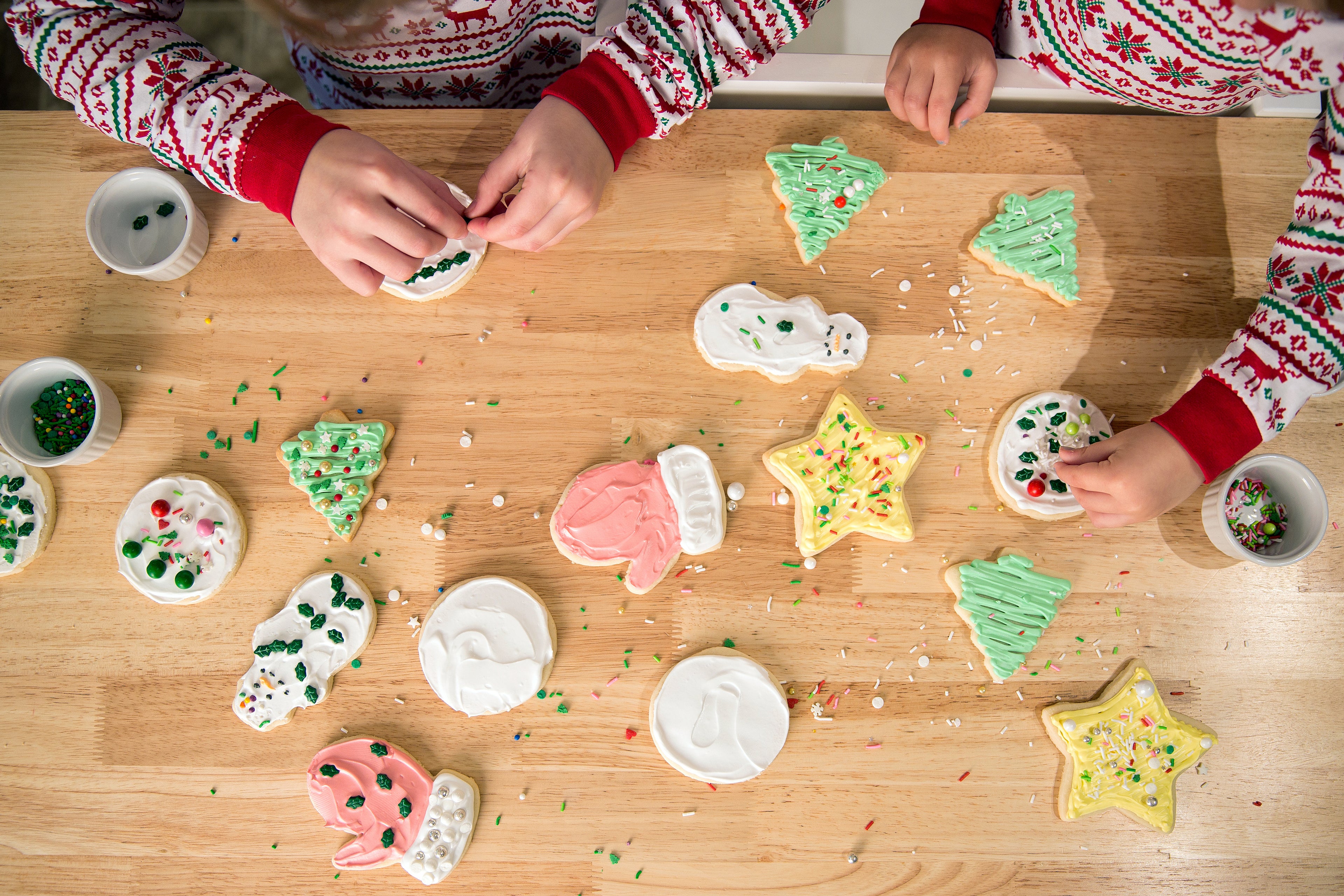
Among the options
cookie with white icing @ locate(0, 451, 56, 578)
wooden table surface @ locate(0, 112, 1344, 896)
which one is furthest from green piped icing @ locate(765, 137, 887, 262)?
cookie with white icing @ locate(0, 451, 56, 578)

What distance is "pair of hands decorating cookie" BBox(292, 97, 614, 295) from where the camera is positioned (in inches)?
38.4

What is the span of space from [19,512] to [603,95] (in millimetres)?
1009

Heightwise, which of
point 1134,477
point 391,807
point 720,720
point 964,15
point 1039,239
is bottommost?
point 391,807

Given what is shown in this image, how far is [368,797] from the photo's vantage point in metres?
1.01

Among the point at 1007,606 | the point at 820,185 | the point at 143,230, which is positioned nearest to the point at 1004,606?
the point at 1007,606

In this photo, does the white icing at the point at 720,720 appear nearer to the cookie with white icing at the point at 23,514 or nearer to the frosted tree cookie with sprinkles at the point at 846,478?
the frosted tree cookie with sprinkles at the point at 846,478

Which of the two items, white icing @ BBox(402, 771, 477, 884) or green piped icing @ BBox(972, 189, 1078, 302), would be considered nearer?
white icing @ BBox(402, 771, 477, 884)

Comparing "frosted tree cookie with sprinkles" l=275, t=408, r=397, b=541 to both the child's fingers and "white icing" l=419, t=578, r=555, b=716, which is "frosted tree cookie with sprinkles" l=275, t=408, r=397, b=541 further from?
the child's fingers

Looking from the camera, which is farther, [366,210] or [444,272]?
[444,272]

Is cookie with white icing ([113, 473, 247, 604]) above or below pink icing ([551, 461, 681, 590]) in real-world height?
below

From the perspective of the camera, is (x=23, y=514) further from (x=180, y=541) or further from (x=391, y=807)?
(x=391, y=807)

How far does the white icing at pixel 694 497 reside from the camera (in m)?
1.06

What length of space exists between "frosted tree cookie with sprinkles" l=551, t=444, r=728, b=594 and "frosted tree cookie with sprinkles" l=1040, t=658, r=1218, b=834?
1.88ft

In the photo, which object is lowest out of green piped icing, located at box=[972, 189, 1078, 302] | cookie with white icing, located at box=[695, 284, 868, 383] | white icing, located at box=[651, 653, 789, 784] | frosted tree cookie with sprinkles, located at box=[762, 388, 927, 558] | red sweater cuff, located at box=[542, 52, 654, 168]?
white icing, located at box=[651, 653, 789, 784]
